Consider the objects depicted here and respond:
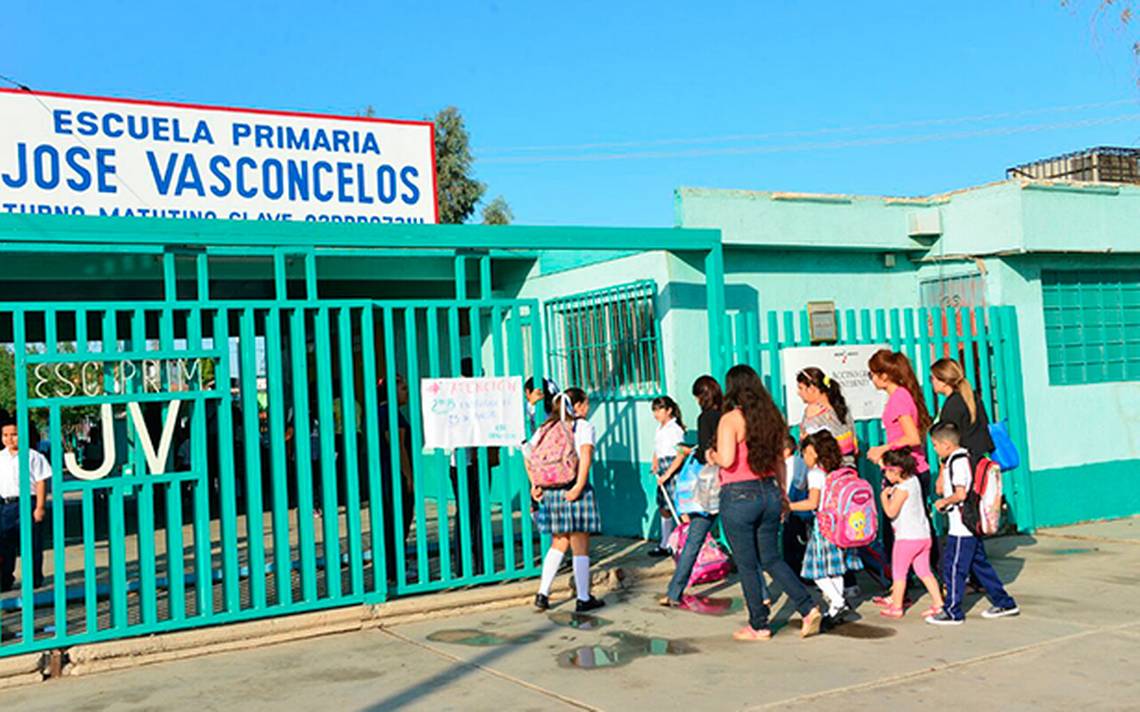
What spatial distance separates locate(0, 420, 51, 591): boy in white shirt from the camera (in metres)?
7.29

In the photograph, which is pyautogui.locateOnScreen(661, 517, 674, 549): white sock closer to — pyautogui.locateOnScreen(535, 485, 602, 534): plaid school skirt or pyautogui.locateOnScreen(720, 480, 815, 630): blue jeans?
pyautogui.locateOnScreen(535, 485, 602, 534): plaid school skirt

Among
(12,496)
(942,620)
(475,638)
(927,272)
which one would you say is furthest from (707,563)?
(12,496)

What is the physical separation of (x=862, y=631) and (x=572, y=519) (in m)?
2.00

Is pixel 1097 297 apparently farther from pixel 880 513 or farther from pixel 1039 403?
pixel 880 513

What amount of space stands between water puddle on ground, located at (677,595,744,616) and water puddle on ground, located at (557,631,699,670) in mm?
829

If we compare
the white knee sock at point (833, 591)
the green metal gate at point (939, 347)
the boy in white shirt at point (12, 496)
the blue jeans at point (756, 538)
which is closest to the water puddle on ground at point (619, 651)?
the blue jeans at point (756, 538)

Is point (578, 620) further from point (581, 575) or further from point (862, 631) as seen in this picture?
point (862, 631)

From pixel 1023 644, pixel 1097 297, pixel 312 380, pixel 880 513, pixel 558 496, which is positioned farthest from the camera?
pixel 312 380

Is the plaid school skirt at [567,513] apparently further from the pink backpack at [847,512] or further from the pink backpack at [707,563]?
the pink backpack at [847,512]

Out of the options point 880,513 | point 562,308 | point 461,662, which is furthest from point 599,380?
point 461,662

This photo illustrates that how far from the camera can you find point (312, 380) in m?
16.9

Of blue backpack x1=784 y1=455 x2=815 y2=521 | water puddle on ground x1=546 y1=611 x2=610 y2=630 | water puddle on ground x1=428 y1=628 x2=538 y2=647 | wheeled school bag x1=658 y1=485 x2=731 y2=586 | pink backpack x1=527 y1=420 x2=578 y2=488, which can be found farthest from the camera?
wheeled school bag x1=658 y1=485 x2=731 y2=586

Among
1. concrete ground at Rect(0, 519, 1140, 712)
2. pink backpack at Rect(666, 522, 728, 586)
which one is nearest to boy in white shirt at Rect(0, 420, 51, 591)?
concrete ground at Rect(0, 519, 1140, 712)

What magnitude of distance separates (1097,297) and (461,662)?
27.6 ft
